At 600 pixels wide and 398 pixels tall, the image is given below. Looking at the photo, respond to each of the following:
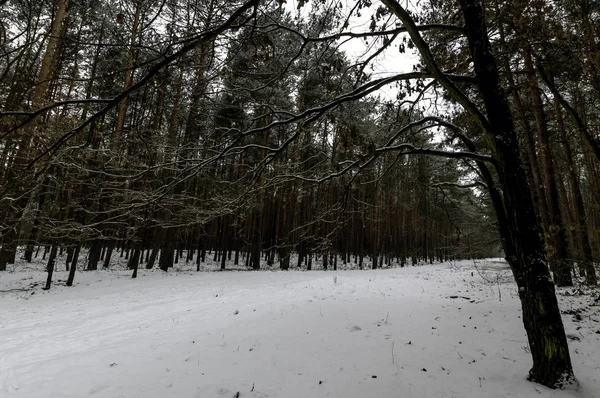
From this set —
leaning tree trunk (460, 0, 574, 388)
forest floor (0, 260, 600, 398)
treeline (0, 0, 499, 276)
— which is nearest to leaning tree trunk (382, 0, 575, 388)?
leaning tree trunk (460, 0, 574, 388)

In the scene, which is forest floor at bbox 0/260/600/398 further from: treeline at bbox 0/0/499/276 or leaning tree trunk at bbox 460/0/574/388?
treeline at bbox 0/0/499/276

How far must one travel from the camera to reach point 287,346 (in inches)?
198

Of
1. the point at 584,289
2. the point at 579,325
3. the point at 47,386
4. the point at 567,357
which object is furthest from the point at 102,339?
the point at 584,289

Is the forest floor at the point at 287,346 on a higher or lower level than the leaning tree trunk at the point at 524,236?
lower

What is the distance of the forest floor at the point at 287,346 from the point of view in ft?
12.3

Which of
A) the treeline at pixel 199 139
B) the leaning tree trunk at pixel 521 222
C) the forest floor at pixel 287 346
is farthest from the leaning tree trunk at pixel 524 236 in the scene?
the treeline at pixel 199 139

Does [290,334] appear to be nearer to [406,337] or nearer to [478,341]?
[406,337]

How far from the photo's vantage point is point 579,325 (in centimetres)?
538

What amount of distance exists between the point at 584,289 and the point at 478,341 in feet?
18.9

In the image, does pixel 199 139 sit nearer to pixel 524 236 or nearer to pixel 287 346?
pixel 287 346

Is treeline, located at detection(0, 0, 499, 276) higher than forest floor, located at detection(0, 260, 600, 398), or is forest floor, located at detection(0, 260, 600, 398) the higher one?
treeline, located at detection(0, 0, 499, 276)

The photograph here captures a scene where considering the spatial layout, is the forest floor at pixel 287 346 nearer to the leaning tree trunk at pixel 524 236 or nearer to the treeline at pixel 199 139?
the leaning tree trunk at pixel 524 236

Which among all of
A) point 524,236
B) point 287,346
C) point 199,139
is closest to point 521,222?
point 524,236

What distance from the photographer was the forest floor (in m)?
3.75
